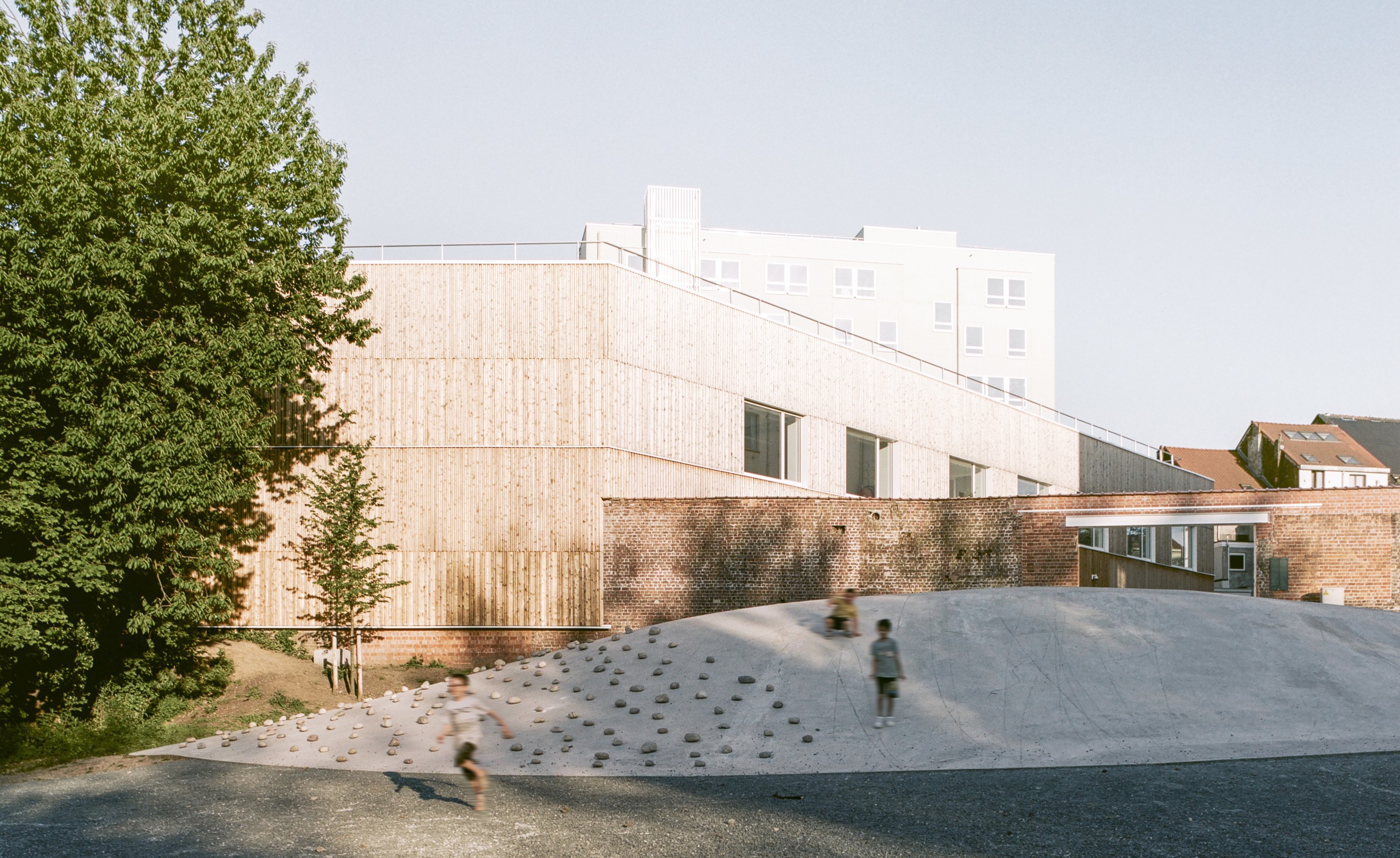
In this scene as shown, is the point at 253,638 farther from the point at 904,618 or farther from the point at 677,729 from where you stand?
the point at 904,618

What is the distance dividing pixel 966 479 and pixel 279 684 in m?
23.0

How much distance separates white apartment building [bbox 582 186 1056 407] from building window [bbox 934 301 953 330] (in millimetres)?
47

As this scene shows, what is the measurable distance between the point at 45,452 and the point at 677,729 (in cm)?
1281

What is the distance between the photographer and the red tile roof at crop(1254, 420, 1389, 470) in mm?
72875

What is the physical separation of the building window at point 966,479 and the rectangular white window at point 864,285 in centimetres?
1813

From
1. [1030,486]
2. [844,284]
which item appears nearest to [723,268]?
[844,284]

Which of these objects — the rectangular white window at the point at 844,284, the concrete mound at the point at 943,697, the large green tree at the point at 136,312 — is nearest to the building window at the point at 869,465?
the concrete mound at the point at 943,697

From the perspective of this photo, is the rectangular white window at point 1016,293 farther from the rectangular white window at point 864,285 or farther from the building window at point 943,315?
the rectangular white window at point 864,285

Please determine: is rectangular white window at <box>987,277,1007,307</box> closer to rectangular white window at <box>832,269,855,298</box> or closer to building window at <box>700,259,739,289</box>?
rectangular white window at <box>832,269,855,298</box>

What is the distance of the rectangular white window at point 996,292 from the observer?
2234 inches

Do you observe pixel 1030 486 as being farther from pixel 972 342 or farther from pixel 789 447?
pixel 972 342

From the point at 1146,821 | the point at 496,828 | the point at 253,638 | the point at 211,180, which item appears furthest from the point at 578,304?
the point at 1146,821

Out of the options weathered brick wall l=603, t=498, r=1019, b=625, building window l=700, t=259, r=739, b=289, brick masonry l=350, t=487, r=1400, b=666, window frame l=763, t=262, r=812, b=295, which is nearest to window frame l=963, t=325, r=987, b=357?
window frame l=763, t=262, r=812, b=295

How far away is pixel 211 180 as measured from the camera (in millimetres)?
22156
